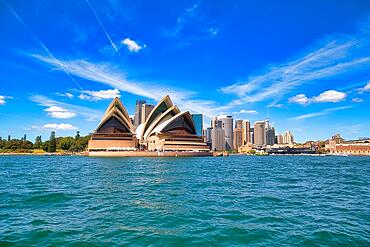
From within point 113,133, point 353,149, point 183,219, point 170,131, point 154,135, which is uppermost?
point 170,131

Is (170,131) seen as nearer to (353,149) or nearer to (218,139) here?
(353,149)

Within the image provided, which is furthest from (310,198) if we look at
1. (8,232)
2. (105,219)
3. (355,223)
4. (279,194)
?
(8,232)

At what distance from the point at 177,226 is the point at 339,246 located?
386 cm

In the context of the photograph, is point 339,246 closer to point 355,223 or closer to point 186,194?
point 355,223

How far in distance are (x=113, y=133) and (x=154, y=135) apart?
12.7 m

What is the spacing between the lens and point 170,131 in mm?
84812

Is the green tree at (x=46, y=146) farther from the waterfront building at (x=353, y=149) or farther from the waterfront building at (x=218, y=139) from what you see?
the waterfront building at (x=353, y=149)

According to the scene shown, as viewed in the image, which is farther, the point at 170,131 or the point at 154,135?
the point at 154,135

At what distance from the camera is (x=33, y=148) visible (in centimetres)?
11550

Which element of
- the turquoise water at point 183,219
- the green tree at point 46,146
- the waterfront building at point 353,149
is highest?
the green tree at point 46,146

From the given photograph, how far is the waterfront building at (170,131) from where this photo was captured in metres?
83.1

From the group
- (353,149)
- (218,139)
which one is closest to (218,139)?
(218,139)

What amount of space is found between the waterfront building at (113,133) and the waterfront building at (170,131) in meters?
Answer: 7.33

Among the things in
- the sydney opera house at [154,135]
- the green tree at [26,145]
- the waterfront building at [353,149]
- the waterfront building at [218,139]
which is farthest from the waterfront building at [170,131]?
the waterfront building at [218,139]
